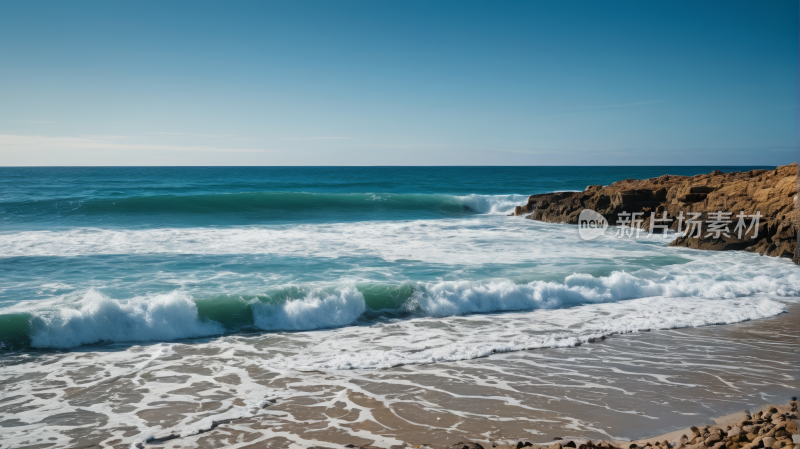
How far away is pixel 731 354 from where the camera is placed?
589cm

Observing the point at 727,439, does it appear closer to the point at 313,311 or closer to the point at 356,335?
the point at 356,335

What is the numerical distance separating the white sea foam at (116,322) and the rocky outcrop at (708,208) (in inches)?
510

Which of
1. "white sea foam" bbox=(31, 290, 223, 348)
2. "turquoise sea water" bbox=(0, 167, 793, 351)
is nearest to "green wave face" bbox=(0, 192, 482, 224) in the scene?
"turquoise sea water" bbox=(0, 167, 793, 351)

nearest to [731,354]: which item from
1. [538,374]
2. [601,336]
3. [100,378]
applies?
[601,336]

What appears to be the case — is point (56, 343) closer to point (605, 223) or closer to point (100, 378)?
point (100, 378)

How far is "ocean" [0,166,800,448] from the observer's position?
435cm

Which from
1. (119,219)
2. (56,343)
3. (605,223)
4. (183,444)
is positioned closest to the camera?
(183,444)

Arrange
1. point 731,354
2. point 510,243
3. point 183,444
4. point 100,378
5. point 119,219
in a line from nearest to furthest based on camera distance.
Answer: point 183,444 < point 100,378 < point 731,354 < point 510,243 < point 119,219

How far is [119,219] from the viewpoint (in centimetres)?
1928

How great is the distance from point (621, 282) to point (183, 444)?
812 centimetres

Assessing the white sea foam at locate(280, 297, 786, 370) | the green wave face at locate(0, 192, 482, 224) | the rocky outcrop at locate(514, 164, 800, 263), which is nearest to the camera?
the white sea foam at locate(280, 297, 786, 370)

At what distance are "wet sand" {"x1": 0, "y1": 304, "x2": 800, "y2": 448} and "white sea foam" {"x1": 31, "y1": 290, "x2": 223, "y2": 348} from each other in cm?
47

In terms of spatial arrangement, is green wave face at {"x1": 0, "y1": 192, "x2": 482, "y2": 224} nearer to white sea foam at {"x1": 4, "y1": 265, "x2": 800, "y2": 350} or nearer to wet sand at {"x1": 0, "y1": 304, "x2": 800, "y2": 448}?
white sea foam at {"x1": 4, "y1": 265, "x2": 800, "y2": 350}

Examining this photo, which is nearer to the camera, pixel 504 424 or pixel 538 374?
pixel 504 424
